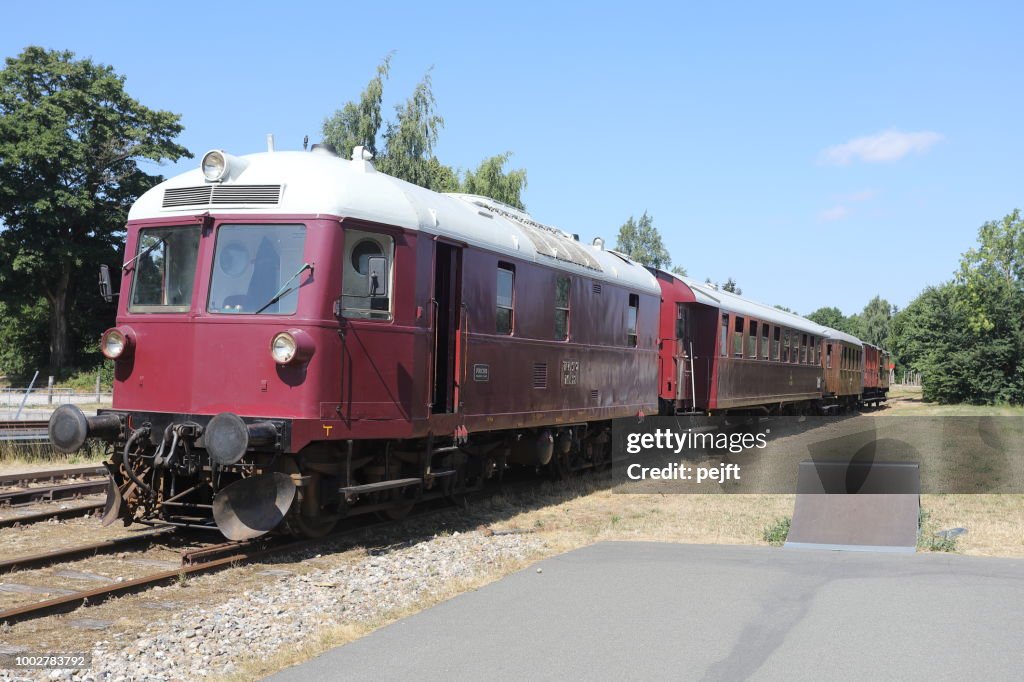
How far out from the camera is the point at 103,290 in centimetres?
989

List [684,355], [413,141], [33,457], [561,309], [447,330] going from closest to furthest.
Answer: [447,330] < [561,309] < [33,457] < [684,355] < [413,141]

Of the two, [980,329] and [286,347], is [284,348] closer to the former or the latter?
[286,347]

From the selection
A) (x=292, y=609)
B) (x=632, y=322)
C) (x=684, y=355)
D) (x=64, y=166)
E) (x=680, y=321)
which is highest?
(x=64, y=166)

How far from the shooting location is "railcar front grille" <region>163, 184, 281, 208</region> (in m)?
9.02

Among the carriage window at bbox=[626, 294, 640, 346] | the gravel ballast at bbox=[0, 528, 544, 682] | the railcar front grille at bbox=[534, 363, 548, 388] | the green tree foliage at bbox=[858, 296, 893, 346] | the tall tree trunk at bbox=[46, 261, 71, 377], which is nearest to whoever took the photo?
the gravel ballast at bbox=[0, 528, 544, 682]

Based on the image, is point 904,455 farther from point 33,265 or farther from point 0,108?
point 0,108

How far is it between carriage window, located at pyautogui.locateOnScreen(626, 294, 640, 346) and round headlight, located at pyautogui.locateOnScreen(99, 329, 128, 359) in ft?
29.8

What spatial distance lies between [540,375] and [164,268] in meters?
5.27

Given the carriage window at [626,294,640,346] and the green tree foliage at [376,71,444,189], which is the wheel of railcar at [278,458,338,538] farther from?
the green tree foliage at [376,71,444,189]

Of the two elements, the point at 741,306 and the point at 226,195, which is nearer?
the point at 226,195

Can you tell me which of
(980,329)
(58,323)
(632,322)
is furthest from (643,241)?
(632,322)

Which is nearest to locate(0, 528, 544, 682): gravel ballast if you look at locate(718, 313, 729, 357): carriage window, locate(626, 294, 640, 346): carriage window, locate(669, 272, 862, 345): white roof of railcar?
locate(626, 294, 640, 346): carriage window

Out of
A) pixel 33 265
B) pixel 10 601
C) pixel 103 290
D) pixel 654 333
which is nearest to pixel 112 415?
pixel 103 290

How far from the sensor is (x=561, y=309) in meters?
13.4
